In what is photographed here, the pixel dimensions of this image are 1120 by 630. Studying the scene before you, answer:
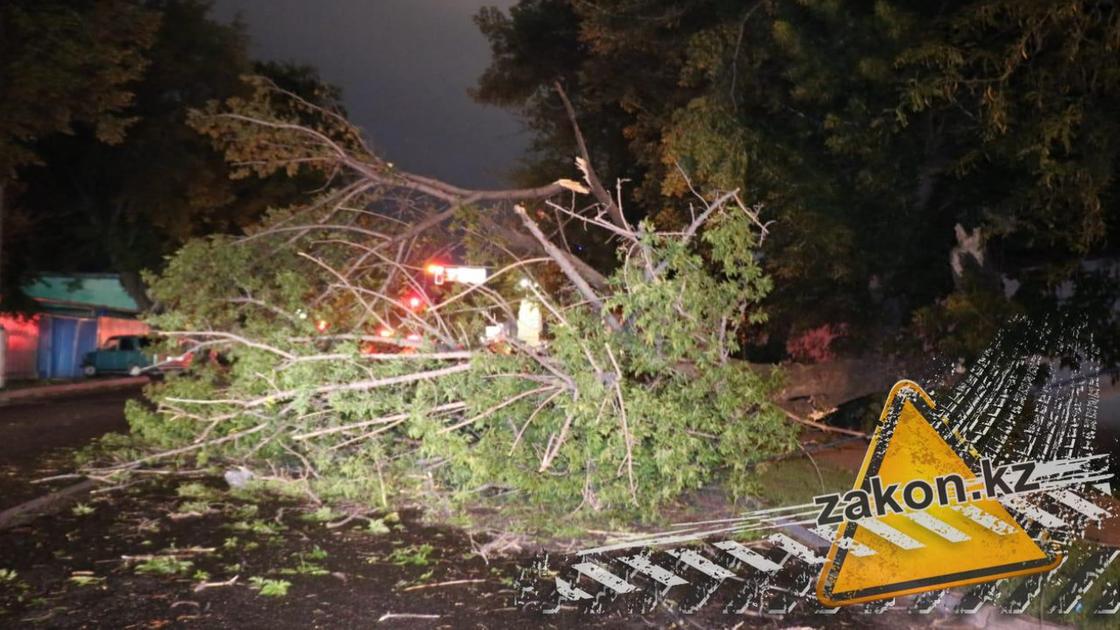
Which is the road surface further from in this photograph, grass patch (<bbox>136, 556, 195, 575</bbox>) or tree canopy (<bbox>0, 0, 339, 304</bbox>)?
tree canopy (<bbox>0, 0, 339, 304</bbox>)

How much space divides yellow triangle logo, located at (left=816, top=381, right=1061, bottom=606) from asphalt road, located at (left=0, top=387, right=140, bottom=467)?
29.0ft

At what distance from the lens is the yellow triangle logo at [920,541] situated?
5.79 m

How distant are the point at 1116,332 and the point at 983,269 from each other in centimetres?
146

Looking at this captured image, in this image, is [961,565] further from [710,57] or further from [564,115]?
[564,115]

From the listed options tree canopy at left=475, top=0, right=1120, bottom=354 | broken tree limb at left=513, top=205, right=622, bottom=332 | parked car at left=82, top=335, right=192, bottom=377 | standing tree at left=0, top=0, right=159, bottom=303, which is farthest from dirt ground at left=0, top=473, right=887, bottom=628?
parked car at left=82, top=335, right=192, bottom=377

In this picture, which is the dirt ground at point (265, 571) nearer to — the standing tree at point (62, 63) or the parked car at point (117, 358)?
the standing tree at point (62, 63)

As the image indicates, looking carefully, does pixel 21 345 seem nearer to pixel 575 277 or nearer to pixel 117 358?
pixel 117 358

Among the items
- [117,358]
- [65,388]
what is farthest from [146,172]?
[65,388]

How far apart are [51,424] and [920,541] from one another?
13.1 m

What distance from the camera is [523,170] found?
23109mm

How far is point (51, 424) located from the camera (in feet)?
47.3

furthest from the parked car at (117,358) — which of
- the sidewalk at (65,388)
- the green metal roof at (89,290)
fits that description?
the green metal roof at (89,290)

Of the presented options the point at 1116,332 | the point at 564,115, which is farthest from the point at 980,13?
the point at 564,115

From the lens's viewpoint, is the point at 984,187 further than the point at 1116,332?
Yes
